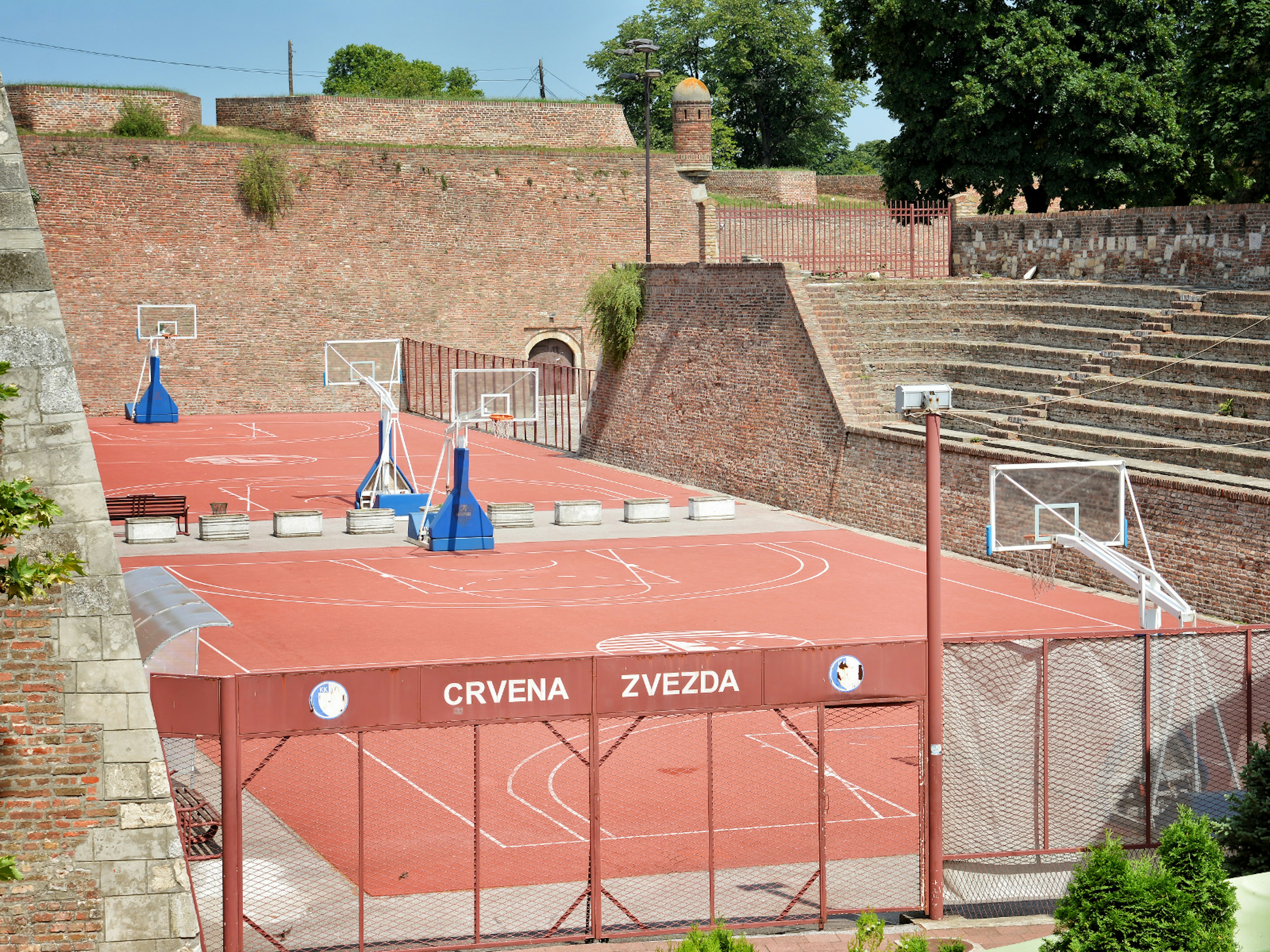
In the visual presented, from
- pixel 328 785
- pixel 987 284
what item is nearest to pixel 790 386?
pixel 987 284

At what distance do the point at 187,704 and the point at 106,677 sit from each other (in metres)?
1.40

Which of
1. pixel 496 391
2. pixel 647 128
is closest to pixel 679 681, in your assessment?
pixel 647 128

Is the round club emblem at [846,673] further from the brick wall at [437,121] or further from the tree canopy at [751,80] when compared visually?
the tree canopy at [751,80]

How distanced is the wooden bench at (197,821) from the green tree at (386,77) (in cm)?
7366

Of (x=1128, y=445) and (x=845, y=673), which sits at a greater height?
(x=1128, y=445)

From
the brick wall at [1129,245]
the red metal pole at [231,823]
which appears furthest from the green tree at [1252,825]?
the brick wall at [1129,245]

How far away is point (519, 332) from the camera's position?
49.9m

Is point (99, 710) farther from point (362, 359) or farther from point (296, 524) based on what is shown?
point (362, 359)

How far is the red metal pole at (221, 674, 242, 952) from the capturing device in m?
10.1

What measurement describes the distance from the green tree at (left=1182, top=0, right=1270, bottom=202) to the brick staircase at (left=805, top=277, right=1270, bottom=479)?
4149 mm

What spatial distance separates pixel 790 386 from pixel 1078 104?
1199 cm

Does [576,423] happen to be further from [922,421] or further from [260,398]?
[922,421]

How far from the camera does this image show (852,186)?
199 ft

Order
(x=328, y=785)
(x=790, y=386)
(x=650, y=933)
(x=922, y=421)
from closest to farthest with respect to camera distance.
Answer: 1. (x=650, y=933)
2. (x=328, y=785)
3. (x=922, y=421)
4. (x=790, y=386)
